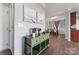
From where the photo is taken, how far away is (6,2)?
1.80 m

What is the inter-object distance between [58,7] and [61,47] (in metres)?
0.69

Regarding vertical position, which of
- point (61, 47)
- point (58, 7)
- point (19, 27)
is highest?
point (58, 7)

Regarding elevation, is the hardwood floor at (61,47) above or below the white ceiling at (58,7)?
below

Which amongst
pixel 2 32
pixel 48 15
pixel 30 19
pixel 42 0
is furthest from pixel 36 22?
pixel 2 32

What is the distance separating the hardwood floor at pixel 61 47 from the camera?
6.21ft

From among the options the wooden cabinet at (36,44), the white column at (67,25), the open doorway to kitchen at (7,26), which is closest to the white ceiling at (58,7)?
the white column at (67,25)

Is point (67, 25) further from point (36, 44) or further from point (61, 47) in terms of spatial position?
point (36, 44)

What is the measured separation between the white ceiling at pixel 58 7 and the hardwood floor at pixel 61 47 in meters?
0.42

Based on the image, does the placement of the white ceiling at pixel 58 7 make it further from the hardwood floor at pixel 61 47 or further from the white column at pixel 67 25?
the hardwood floor at pixel 61 47

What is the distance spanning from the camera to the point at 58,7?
1876mm

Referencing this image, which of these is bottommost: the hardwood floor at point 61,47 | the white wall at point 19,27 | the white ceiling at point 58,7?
the hardwood floor at point 61,47

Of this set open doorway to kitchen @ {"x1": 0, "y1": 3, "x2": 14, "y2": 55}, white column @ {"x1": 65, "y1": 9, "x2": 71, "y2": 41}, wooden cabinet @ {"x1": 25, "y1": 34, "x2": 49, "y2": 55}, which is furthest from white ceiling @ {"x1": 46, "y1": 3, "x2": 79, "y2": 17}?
open doorway to kitchen @ {"x1": 0, "y1": 3, "x2": 14, "y2": 55}

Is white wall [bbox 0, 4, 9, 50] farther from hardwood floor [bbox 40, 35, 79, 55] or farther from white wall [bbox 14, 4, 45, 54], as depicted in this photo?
hardwood floor [bbox 40, 35, 79, 55]

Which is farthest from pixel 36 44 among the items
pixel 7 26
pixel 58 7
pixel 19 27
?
pixel 58 7
